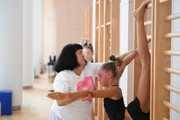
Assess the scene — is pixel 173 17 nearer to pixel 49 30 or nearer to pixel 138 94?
pixel 138 94

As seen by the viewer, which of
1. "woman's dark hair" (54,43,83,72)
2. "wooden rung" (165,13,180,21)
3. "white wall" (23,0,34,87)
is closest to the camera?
"wooden rung" (165,13,180,21)

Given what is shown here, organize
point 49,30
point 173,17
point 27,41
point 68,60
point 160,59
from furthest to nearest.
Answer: point 49,30
point 27,41
point 68,60
point 160,59
point 173,17

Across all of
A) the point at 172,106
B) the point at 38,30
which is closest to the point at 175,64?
the point at 172,106

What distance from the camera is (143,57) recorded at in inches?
84.7

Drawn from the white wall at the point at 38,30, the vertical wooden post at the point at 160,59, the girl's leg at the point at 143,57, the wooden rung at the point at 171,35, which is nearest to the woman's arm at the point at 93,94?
the girl's leg at the point at 143,57

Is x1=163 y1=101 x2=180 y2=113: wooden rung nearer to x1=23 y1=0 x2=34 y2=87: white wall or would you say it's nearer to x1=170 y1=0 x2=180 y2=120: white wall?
x1=170 y1=0 x2=180 y2=120: white wall

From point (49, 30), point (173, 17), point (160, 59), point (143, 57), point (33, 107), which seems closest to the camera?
point (173, 17)

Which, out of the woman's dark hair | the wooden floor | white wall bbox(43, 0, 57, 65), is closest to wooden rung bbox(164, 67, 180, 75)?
the woman's dark hair

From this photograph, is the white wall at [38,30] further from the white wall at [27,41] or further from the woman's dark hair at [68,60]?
the woman's dark hair at [68,60]

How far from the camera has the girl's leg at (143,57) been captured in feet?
6.88

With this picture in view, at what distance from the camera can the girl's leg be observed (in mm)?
2096

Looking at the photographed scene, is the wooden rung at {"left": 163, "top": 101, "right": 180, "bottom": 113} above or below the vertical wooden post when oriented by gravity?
below

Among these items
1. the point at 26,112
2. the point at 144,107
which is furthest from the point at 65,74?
the point at 26,112

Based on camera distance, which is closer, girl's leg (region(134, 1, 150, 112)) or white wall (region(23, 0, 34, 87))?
girl's leg (region(134, 1, 150, 112))
